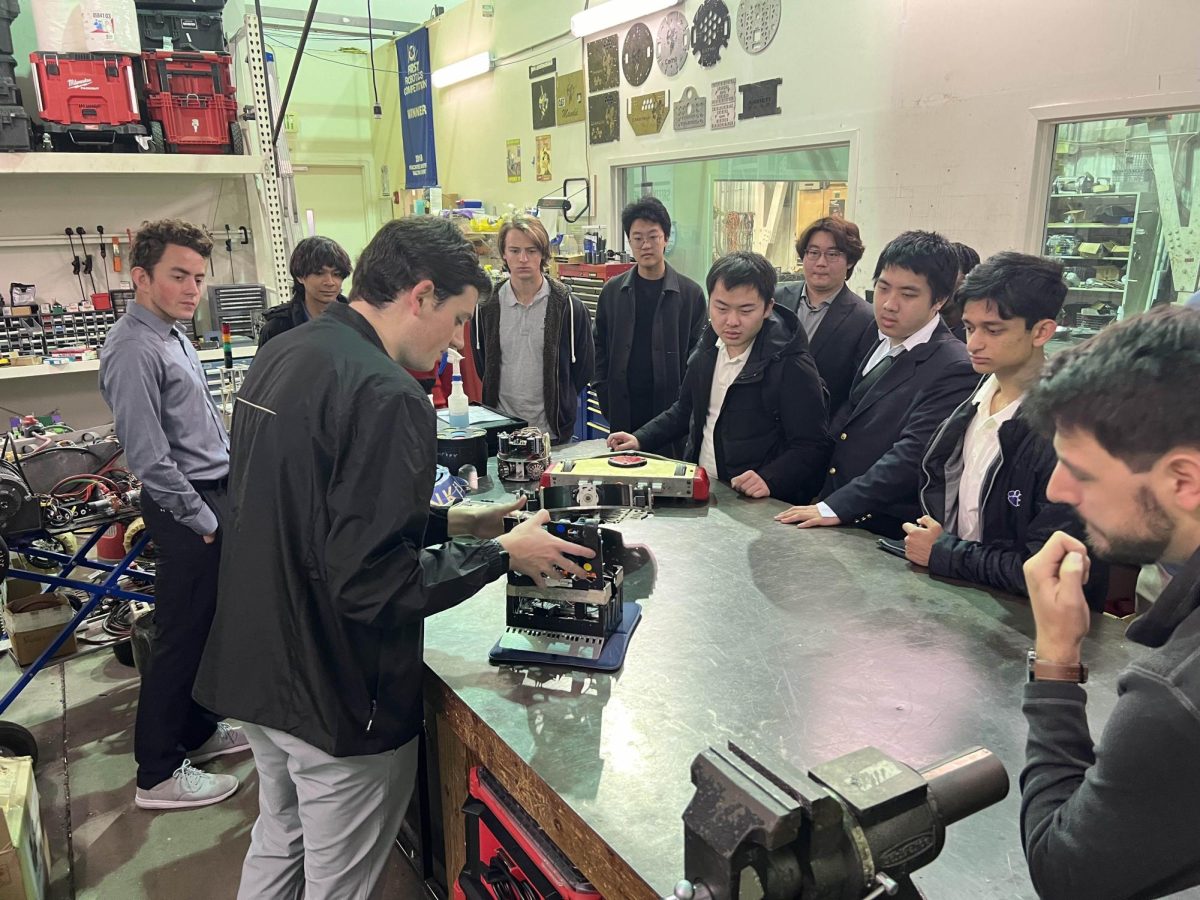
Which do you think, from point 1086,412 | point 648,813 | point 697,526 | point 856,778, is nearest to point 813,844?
point 856,778

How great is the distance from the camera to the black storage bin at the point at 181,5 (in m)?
3.71

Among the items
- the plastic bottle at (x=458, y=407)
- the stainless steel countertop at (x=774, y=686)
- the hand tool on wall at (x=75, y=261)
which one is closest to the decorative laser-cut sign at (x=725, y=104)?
the plastic bottle at (x=458, y=407)

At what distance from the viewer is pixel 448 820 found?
5.23 ft

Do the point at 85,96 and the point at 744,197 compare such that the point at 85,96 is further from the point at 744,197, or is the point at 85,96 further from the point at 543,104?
the point at 744,197

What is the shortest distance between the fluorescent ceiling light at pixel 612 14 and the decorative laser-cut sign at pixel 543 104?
69 cm

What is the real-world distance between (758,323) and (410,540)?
1265 millimetres

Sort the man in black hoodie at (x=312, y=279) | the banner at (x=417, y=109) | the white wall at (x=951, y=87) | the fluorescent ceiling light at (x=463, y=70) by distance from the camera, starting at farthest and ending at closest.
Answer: the banner at (x=417, y=109)
the fluorescent ceiling light at (x=463, y=70)
the man in black hoodie at (x=312, y=279)
the white wall at (x=951, y=87)

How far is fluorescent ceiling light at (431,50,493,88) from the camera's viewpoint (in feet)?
Result: 20.1

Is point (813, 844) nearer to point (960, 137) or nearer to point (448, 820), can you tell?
point (448, 820)

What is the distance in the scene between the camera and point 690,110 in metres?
4.46

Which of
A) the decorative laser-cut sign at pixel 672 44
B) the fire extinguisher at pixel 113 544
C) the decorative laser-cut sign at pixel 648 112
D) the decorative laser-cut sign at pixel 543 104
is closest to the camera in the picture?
the fire extinguisher at pixel 113 544

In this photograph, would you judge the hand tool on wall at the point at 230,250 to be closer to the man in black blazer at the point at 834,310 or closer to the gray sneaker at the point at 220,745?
the gray sneaker at the point at 220,745

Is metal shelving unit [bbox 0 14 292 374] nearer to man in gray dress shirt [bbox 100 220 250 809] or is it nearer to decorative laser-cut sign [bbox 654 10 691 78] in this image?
man in gray dress shirt [bbox 100 220 250 809]

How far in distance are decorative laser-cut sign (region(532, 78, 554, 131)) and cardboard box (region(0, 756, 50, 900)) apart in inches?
197
